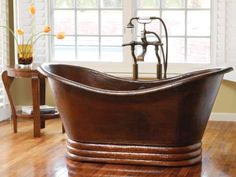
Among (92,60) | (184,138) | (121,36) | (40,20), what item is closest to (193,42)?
(121,36)

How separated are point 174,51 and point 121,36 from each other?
27.2 inches

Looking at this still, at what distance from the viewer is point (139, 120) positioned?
414 cm

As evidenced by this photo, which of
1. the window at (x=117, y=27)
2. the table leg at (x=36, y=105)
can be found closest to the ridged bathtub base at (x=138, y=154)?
the table leg at (x=36, y=105)

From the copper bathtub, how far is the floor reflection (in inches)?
2.7

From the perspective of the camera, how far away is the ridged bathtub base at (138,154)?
13.6 ft

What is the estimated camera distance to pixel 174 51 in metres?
6.33

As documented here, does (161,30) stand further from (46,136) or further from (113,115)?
(113,115)

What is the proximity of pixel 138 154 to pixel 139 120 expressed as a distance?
0.30 metres

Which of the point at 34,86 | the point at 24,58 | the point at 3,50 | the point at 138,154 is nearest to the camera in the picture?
the point at 138,154

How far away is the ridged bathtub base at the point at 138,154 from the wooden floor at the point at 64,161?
0.21 feet

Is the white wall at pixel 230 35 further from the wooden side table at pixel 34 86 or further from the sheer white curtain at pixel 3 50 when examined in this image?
the sheer white curtain at pixel 3 50

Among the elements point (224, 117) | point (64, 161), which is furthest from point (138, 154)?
point (224, 117)

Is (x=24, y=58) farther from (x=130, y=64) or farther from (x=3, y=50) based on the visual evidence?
(x=130, y=64)

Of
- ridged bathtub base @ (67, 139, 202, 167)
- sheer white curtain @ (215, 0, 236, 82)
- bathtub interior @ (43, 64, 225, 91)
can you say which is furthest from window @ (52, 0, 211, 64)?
ridged bathtub base @ (67, 139, 202, 167)
